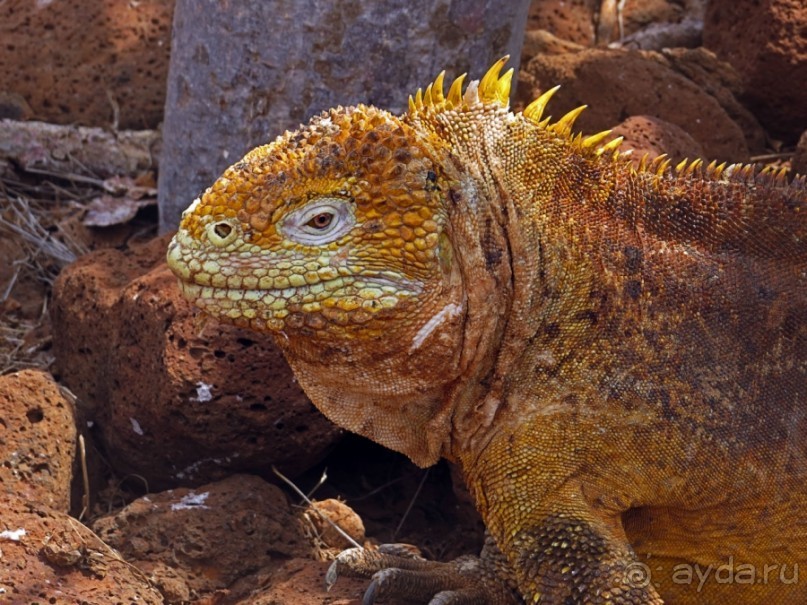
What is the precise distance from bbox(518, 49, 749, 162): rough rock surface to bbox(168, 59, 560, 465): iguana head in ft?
10.5

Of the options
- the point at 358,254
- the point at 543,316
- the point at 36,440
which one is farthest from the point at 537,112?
the point at 36,440

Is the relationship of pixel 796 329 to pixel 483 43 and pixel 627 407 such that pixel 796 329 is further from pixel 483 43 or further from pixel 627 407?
pixel 483 43

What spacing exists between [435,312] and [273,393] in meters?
1.46

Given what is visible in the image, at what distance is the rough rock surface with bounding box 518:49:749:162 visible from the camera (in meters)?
6.71

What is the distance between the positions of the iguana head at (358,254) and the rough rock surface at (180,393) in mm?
1016

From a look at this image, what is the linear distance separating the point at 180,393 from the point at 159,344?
0.83 ft

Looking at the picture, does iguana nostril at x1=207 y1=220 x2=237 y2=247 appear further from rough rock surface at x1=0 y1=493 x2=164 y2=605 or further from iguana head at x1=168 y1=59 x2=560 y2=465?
rough rock surface at x1=0 y1=493 x2=164 y2=605

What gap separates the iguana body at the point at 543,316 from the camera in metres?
3.66

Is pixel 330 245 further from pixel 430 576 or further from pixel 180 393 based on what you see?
pixel 180 393

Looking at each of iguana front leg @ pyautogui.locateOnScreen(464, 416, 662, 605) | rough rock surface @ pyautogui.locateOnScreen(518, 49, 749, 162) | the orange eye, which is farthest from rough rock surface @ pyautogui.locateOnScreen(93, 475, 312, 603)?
rough rock surface @ pyautogui.locateOnScreen(518, 49, 749, 162)

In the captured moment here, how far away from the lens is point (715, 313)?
12.9ft

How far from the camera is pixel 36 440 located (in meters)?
4.78

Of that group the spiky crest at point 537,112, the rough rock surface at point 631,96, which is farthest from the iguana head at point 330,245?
the rough rock surface at point 631,96

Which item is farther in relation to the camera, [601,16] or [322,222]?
[601,16]
